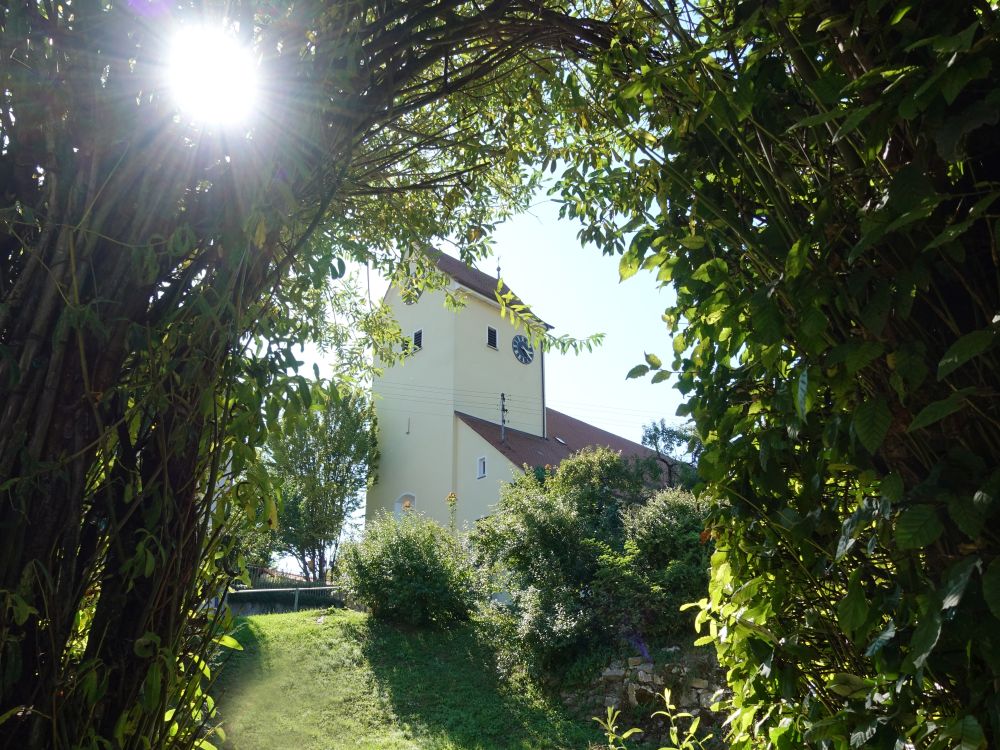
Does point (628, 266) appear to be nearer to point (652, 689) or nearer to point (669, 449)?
point (652, 689)

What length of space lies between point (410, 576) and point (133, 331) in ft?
34.9

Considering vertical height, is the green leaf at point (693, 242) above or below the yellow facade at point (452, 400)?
below

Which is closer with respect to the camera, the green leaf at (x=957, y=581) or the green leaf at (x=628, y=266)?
the green leaf at (x=957, y=581)

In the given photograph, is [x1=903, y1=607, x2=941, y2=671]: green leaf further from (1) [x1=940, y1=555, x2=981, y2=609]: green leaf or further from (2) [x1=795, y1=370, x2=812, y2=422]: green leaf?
(2) [x1=795, y1=370, x2=812, y2=422]: green leaf

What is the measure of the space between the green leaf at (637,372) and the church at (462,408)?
1821 centimetres

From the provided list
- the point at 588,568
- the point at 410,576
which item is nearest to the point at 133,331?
the point at 588,568

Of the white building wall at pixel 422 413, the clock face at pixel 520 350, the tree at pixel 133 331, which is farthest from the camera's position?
the clock face at pixel 520 350

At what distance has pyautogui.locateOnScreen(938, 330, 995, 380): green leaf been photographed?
99 cm

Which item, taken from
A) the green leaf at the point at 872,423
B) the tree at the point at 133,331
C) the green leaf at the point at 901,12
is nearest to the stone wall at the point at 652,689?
the tree at the point at 133,331

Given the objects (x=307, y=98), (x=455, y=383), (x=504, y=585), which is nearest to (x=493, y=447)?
(x=455, y=383)

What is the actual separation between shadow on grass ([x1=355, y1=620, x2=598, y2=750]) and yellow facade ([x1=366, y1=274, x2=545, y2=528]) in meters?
9.62

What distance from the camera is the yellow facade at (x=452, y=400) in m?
21.2

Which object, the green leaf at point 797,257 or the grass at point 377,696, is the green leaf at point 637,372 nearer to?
the green leaf at point 797,257

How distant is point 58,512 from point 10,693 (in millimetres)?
340
